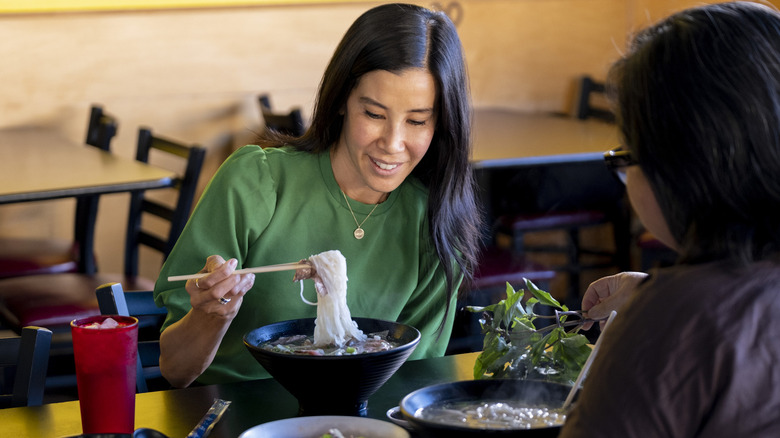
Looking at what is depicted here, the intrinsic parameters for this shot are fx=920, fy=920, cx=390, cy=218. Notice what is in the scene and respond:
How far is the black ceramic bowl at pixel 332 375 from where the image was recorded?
4.34 ft

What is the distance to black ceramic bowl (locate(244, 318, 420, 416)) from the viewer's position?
→ 132cm

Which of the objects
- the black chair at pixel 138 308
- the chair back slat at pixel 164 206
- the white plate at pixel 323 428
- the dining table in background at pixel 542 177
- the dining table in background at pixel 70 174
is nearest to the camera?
the white plate at pixel 323 428

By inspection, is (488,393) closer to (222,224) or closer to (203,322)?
(203,322)

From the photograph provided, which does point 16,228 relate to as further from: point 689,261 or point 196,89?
point 689,261

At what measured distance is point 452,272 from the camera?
1949 mm

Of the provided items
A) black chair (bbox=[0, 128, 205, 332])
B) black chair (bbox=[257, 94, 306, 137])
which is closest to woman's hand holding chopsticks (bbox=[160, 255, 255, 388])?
black chair (bbox=[0, 128, 205, 332])

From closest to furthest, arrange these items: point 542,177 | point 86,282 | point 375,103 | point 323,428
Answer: point 323,428
point 375,103
point 86,282
point 542,177

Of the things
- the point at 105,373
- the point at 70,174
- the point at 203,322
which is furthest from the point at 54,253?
the point at 105,373

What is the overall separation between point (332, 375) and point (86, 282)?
2182 mm

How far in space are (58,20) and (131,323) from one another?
146 inches

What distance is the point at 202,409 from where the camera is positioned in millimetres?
1463

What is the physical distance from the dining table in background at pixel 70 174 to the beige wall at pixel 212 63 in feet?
1.76

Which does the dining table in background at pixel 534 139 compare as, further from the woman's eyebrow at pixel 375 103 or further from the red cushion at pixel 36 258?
the red cushion at pixel 36 258

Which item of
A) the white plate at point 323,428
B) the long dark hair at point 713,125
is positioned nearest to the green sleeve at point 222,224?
the white plate at point 323,428
